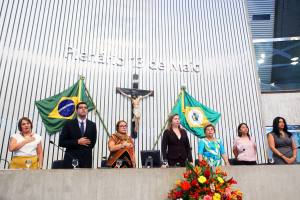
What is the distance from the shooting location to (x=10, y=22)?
16.7ft

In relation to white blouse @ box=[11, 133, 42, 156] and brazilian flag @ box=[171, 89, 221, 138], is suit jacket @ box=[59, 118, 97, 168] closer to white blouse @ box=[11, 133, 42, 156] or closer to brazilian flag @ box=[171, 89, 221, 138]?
white blouse @ box=[11, 133, 42, 156]

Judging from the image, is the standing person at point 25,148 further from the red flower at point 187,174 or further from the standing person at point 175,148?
the red flower at point 187,174

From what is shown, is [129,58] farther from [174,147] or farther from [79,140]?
[79,140]

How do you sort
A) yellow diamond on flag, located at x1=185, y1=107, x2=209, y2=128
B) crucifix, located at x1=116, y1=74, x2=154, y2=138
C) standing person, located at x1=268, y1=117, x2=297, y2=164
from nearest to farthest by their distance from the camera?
standing person, located at x1=268, y1=117, x2=297, y2=164
crucifix, located at x1=116, y1=74, x2=154, y2=138
yellow diamond on flag, located at x1=185, y1=107, x2=209, y2=128

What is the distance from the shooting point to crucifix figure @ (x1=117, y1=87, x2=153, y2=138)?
5.15 m

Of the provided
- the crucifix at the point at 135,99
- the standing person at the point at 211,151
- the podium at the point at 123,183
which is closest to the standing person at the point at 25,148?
the podium at the point at 123,183

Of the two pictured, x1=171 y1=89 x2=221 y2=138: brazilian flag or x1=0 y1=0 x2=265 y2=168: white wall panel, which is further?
x1=171 y1=89 x2=221 y2=138: brazilian flag

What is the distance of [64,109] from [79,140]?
7.32ft

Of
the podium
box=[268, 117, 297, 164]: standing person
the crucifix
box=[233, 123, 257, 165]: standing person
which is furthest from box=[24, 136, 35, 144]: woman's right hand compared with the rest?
box=[268, 117, 297, 164]: standing person

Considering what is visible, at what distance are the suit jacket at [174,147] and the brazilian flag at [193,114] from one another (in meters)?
2.15

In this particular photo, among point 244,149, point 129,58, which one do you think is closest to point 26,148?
point 244,149

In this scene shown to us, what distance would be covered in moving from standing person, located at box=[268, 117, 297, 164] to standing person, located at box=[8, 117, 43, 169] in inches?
96.2

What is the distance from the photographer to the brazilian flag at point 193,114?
524 cm

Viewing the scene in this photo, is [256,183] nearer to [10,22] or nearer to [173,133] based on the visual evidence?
[173,133]
